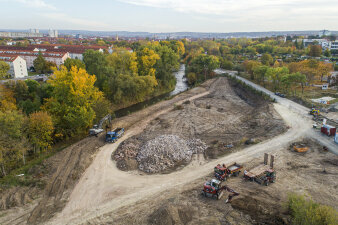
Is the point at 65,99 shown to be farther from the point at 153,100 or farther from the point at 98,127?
the point at 153,100

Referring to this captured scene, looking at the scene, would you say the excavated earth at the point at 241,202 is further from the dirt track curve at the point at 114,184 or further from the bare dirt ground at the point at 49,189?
the bare dirt ground at the point at 49,189

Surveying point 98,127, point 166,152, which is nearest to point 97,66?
point 98,127

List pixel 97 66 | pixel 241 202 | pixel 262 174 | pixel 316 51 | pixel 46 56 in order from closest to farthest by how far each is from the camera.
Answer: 1. pixel 241 202
2. pixel 262 174
3. pixel 97 66
4. pixel 46 56
5. pixel 316 51

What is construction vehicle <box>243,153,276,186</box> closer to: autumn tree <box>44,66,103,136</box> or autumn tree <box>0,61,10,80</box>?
autumn tree <box>44,66,103,136</box>

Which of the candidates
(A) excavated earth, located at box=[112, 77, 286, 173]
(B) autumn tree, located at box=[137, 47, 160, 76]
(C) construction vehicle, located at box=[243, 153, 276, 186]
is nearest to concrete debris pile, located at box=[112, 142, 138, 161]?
(A) excavated earth, located at box=[112, 77, 286, 173]

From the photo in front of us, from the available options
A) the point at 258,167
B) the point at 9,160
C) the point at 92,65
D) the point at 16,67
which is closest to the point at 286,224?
the point at 258,167

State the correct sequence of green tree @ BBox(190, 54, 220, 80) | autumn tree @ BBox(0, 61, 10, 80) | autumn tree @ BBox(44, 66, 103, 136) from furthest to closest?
green tree @ BBox(190, 54, 220, 80)
autumn tree @ BBox(0, 61, 10, 80)
autumn tree @ BBox(44, 66, 103, 136)
